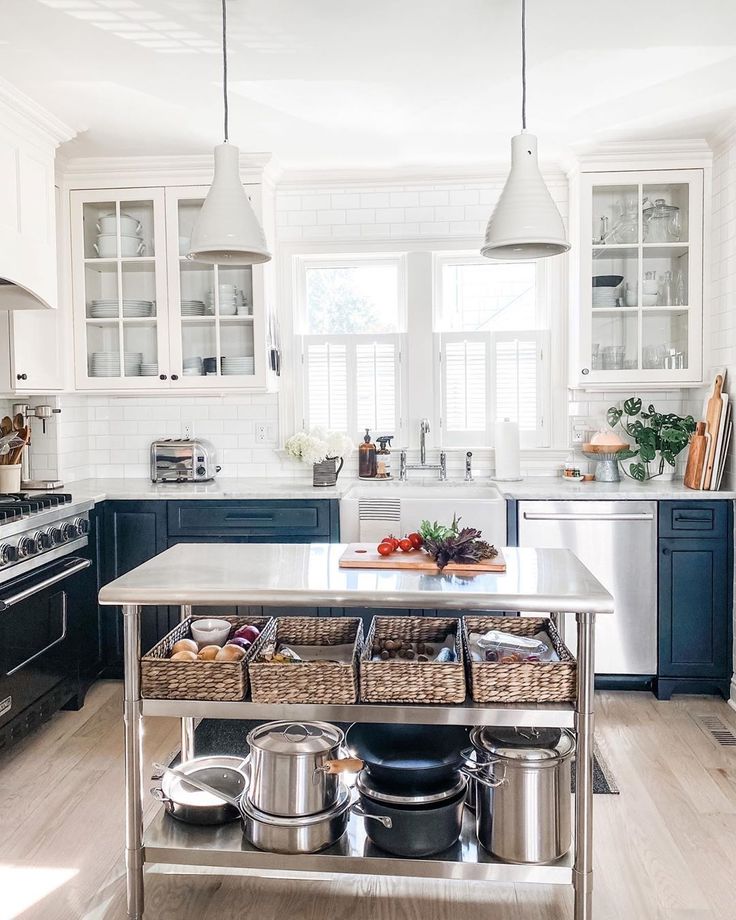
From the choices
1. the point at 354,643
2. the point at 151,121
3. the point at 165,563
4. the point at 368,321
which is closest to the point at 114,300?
the point at 151,121

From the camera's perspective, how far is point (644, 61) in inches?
130

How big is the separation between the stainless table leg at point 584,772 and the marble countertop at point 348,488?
2.02m

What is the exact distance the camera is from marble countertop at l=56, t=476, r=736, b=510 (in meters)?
4.06

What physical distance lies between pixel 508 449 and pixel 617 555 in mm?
892

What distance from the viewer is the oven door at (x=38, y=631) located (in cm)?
328

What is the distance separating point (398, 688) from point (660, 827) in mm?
1317

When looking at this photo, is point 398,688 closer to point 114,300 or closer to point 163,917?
point 163,917

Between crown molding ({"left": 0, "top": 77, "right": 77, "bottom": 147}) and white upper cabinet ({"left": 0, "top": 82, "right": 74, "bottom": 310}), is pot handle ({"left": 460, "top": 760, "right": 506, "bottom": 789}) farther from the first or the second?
crown molding ({"left": 0, "top": 77, "right": 77, "bottom": 147})

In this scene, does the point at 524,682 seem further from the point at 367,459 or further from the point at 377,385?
the point at 377,385

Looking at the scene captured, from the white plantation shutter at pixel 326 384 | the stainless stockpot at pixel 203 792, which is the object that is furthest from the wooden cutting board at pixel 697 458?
the stainless stockpot at pixel 203 792

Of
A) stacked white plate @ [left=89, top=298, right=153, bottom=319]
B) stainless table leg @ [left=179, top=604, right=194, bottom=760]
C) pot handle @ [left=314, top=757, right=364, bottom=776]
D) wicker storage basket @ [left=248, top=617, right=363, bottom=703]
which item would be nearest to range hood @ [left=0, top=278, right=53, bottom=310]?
stacked white plate @ [left=89, top=298, right=153, bottom=319]

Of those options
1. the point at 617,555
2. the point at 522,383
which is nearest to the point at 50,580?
the point at 617,555

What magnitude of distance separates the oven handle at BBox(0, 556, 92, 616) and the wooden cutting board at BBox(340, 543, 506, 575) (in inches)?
60.9

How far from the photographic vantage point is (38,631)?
3541 mm
